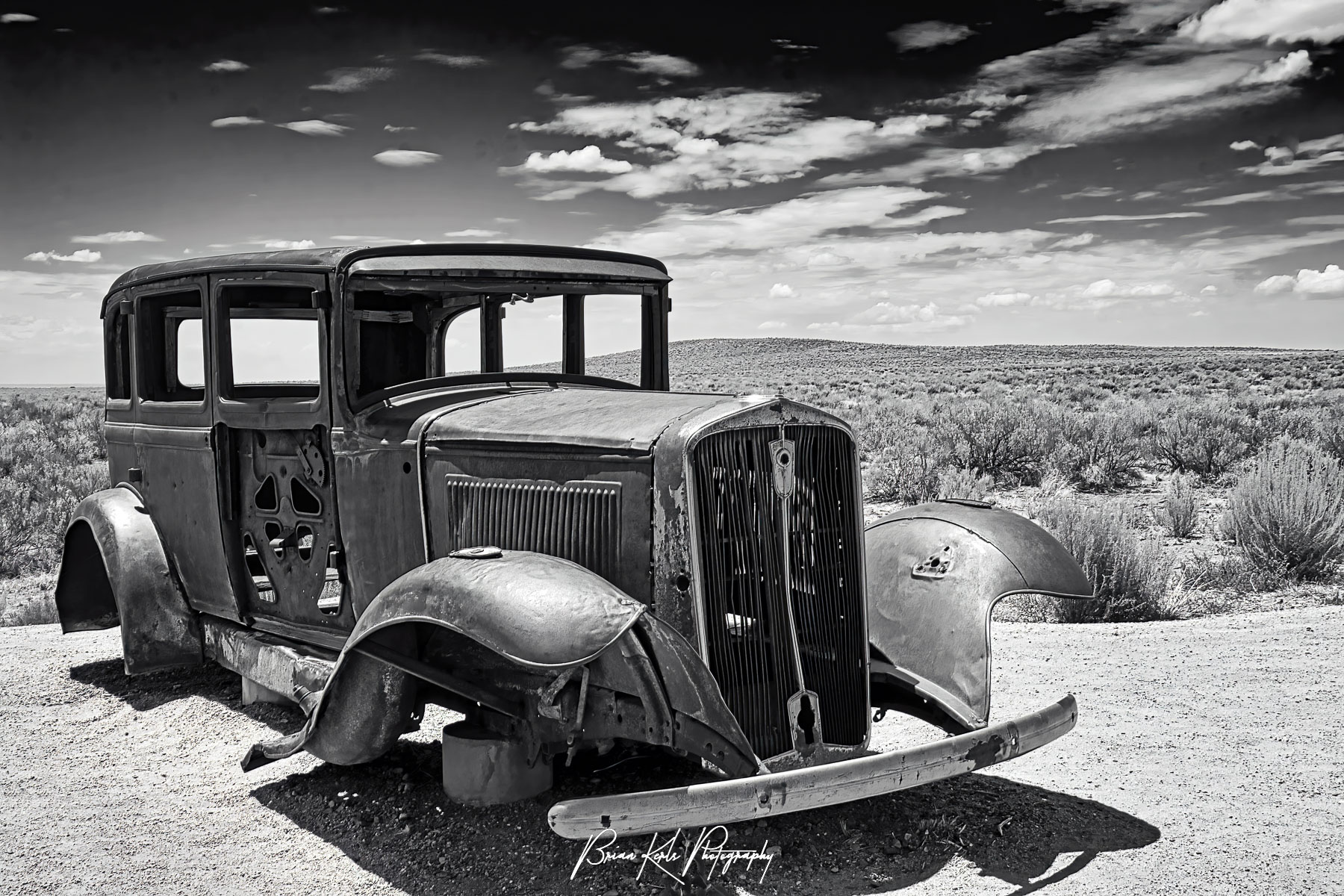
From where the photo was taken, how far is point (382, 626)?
383cm

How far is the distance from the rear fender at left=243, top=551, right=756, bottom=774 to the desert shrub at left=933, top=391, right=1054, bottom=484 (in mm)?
11480

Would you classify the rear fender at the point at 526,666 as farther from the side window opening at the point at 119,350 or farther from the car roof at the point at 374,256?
the side window opening at the point at 119,350

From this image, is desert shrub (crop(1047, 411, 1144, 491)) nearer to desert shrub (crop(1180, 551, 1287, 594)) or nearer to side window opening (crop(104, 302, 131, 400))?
desert shrub (crop(1180, 551, 1287, 594))

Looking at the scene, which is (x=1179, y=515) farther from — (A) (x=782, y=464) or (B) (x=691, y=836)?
(B) (x=691, y=836)

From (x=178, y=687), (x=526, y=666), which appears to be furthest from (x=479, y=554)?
(x=178, y=687)

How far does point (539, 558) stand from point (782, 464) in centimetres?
92

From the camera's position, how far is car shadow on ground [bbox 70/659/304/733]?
19.0 feet

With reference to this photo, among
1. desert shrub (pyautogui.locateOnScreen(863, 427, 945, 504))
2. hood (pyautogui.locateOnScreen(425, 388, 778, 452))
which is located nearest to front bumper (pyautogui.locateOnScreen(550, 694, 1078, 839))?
hood (pyautogui.locateOnScreen(425, 388, 778, 452))

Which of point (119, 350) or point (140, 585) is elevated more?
point (119, 350)

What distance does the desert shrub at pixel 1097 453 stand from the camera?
559 inches

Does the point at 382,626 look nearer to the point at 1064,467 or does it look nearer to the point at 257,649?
the point at 257,649

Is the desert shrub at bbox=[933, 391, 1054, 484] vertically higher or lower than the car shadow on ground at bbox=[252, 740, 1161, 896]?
higher

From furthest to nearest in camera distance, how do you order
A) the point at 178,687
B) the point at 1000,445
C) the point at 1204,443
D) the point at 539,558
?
the point at 1000,445
the point at 1204,443
the point at 178,687
the point at 539,558

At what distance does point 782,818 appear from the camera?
432cm
